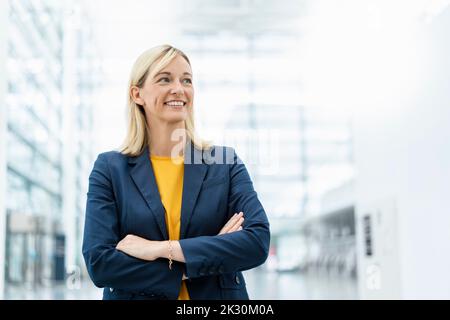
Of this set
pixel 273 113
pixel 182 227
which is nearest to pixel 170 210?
pixel 182 227

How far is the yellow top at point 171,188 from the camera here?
1.52 m

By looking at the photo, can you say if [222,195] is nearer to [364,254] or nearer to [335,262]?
[364,254]

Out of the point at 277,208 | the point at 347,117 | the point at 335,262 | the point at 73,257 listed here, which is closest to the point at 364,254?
the point at 73,257

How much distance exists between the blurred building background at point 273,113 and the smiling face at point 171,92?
2.21 metres

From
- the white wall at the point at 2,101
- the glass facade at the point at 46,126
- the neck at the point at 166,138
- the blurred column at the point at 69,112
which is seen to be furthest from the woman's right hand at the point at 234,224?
the blurred column at the point at 69,112

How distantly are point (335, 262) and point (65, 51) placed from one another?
417 inches

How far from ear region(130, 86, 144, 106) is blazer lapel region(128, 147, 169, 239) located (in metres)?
0.14

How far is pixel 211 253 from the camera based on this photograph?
1.46m

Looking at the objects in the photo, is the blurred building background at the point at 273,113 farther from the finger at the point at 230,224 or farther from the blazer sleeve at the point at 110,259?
the blazer sleeve at the point at 110,259

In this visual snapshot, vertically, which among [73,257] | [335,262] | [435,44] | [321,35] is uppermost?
[321,35]

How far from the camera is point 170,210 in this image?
152 centimetres

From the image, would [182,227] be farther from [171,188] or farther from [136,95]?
[136,95]

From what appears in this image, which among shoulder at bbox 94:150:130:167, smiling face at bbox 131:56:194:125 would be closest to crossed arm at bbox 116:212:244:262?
shoulder at bbox 94:150:130:167

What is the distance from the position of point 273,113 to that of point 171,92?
7598 mm
